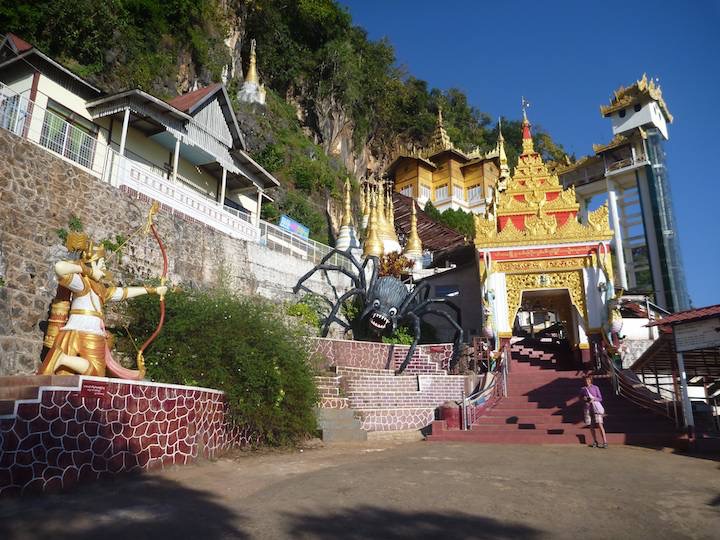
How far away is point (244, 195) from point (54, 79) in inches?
349

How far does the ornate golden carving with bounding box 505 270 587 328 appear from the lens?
53.2ft

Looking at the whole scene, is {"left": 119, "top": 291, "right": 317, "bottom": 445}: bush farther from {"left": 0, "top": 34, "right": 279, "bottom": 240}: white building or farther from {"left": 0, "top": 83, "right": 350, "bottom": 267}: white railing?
{"left": 0, "top": 34, "right": 279, "bottom": 240}: white building

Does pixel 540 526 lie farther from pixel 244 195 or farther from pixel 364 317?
pixel 244 195

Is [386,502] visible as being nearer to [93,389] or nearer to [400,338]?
[93,389]

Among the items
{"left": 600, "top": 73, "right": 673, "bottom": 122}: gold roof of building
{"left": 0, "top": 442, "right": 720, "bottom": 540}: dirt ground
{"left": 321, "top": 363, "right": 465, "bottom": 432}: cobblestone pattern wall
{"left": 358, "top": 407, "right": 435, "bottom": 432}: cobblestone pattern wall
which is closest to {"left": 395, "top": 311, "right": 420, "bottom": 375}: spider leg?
{"left": 321, "top": 363, "right": 465, "bottom": 432}: cobblestone pattern wall

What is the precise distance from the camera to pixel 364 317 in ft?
55.1

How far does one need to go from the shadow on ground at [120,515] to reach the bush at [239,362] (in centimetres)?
276

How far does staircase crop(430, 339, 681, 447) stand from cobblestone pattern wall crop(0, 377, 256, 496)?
5.52 meters

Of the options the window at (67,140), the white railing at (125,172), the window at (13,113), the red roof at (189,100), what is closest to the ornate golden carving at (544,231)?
the white railing at (125,172)

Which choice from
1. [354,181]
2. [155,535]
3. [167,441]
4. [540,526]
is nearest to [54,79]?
[167,441]

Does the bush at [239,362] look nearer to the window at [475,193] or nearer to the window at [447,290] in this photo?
the window at [447,290]

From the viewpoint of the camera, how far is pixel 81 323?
6789 millimetres

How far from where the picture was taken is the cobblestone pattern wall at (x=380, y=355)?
14234mm

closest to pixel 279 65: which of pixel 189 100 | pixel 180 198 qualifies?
pixel 189 100
